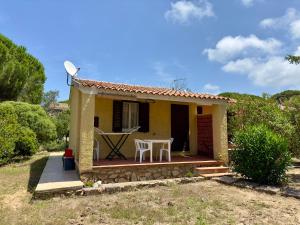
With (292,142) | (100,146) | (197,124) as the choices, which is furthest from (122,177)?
(292,142)

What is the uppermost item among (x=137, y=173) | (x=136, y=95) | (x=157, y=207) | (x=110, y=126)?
(x=136, y=95)

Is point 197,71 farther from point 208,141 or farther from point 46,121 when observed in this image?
point 46,121

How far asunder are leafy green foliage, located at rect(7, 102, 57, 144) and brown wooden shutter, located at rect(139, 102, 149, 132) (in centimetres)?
878

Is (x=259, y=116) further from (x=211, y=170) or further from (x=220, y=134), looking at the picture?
(x=211, y=170)

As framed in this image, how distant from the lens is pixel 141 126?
1195cm

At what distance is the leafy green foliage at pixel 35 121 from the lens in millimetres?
16766

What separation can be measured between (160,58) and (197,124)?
8737mm

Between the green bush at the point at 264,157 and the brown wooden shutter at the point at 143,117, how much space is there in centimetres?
461

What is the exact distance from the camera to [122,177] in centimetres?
899

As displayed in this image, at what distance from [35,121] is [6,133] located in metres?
4.55

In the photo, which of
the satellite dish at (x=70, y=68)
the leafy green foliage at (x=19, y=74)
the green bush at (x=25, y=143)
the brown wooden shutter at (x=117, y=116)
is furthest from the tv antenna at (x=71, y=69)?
the leafy green foliage at (x=19, y=74)

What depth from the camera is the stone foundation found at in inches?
338

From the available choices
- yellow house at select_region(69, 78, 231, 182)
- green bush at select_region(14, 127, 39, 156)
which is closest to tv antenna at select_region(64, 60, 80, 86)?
yellow house at select_region(69, 78, 231, 182)

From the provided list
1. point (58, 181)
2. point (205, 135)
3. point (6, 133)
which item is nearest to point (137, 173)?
point (58, 181)
